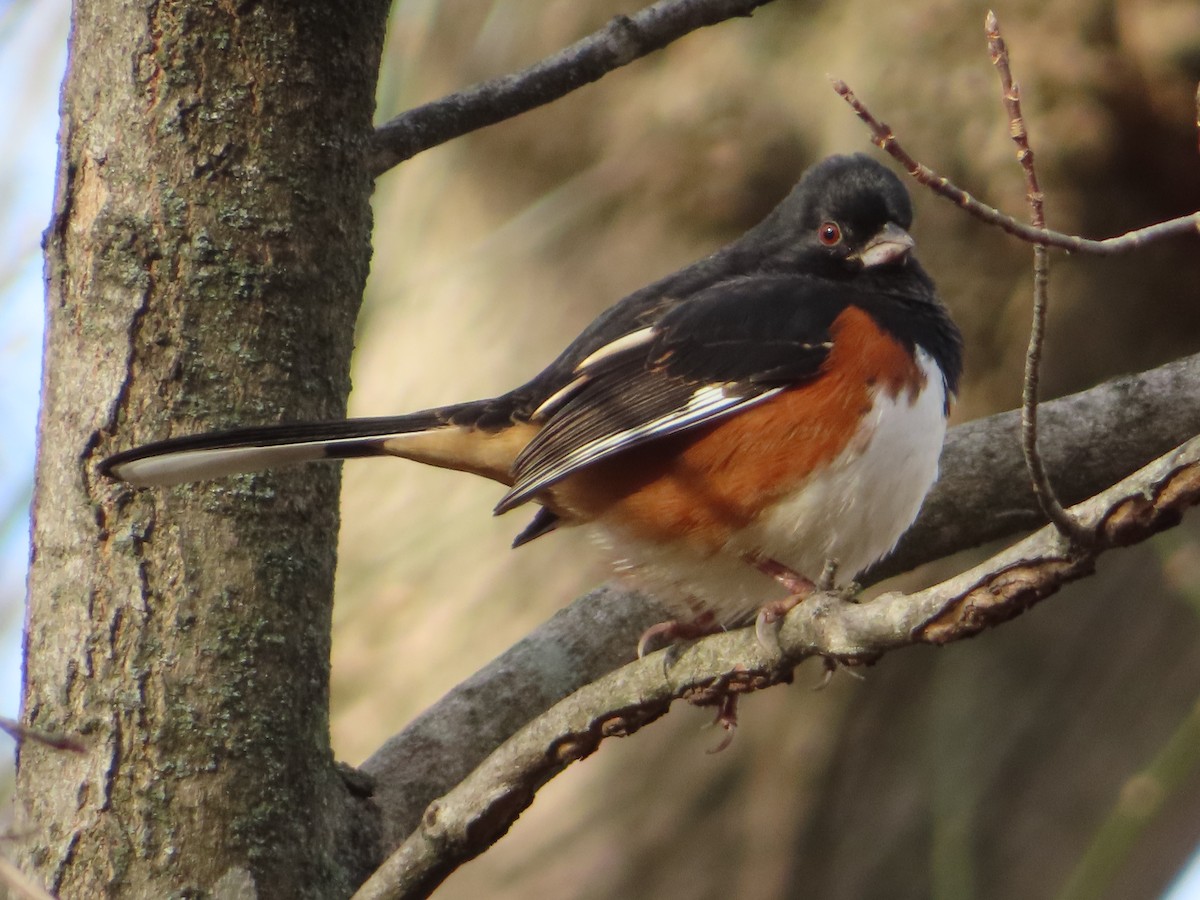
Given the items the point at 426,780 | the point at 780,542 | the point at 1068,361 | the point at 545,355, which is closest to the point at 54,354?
the point at 426,780

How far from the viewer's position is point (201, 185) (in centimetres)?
216

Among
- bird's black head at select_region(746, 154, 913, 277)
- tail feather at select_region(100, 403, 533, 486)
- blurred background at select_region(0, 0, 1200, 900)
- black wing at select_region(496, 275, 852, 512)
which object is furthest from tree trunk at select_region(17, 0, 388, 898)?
blurred background at select_region(0, 0, 1200, 900)

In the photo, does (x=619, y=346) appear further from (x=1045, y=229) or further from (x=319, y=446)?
(x=1045, y=229)

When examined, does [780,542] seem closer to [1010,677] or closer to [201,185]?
[201,185]

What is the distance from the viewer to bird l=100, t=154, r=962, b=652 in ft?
8.73

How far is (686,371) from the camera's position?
2.89 m

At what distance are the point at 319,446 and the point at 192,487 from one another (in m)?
0.22

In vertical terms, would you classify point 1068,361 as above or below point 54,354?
above

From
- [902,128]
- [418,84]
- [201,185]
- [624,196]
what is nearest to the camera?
[201,185]

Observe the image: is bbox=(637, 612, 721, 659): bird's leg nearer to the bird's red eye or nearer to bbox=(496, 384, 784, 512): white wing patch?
bbox=(496, 384, 784, 512): white wing patch

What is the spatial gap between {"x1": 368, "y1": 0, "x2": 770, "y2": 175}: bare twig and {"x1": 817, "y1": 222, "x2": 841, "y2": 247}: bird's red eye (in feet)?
2.22

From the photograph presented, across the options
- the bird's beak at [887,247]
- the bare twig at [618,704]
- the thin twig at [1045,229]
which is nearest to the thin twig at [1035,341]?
the thin twig at [1045,229]

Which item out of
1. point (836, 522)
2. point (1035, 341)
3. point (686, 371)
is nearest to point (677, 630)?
point (836, 522)

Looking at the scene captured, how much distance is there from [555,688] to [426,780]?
31 centimetres
